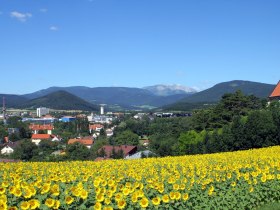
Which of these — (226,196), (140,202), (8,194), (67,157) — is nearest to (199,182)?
(226,196)

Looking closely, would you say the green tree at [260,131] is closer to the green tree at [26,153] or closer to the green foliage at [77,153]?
the green foliage at [77,153]

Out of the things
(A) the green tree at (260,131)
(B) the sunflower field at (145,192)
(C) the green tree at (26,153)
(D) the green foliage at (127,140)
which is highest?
(B) the sunflower field at (145,192)

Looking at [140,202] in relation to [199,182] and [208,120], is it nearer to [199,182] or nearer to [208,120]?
[199,182]

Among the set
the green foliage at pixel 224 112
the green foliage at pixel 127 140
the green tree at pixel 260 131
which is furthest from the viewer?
the green foliage at pixel 127 140

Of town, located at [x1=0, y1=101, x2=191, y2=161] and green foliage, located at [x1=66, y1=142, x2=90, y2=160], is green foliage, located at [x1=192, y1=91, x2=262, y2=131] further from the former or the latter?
green foliage, located at [x1=66, y1=142, x2=90, y2=160]

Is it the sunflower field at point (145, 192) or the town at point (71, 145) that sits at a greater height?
the sunflower field at point (145, 192)

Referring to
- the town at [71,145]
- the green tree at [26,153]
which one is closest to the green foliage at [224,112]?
the town at [71,145]

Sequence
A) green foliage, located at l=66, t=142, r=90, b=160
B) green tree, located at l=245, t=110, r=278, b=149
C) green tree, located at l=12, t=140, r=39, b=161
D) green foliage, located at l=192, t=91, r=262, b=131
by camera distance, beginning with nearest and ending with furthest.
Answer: green tree, located at l=245, t=110, r=278, b=149
green foliage, located at l=66, t=142, r=90, b=160
green tree, located at l=12, t=140, r=39, b=161
green foliage, located at l=192, t=91, r=262, b=131

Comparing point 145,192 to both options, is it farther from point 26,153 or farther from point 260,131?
point 26,153

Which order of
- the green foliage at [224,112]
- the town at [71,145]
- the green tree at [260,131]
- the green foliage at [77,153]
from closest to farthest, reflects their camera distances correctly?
the green tree at [260,131]
the green foliage at [77,153]
the town at [71,145]
the green foliage at [224,112]

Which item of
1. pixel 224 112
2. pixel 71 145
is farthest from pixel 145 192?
pixel 224 112

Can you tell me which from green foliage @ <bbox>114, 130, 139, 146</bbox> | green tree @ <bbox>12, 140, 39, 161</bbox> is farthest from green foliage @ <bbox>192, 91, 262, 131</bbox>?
green foliage @ <bbox>114, 130, 139, 146</bbox>

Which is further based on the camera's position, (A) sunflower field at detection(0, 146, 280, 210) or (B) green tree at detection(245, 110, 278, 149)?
(B) green tree at detection(245, 110, 278, 149)

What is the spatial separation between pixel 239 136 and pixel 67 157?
21900 millimetres
